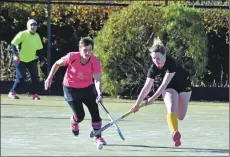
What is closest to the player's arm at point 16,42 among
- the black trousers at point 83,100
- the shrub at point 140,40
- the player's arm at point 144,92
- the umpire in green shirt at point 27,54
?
the umpire in green shirt at point 27,54

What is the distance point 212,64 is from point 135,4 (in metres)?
2.25

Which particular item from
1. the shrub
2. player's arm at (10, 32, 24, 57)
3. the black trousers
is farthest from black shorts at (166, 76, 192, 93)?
player's arm at (10, 32, 24, 57)

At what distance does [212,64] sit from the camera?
1709 centimetres

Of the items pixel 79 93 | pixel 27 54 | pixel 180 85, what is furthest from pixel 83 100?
pixel 27 54

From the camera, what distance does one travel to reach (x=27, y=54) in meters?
15.8

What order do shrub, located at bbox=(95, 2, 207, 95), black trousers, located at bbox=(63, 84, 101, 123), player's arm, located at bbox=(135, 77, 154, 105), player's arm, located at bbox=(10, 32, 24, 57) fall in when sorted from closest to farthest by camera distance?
player's arm, located at bbox=(135, 77, 154, 105) → black trousers, located at bbox=(63, 84, 101, 123) → player's arm, located at bbox=(10, 32, 24, 57) → shrub, located at bbox=(95, 2, 207, 95)

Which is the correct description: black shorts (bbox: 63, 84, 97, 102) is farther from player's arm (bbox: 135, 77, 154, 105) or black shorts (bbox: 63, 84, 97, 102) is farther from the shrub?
the shrub

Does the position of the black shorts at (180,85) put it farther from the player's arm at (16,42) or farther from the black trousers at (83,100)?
the player's arm at (16,42)

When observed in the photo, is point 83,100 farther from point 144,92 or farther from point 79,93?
point 144,92

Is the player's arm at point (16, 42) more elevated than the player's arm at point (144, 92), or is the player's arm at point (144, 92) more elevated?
the player's arm at point (144, 92)

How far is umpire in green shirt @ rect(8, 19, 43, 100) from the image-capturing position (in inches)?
611

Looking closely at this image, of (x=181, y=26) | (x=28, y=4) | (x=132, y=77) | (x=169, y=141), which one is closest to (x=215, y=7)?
(x=181, y=26)

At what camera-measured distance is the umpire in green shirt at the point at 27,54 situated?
15523 mm

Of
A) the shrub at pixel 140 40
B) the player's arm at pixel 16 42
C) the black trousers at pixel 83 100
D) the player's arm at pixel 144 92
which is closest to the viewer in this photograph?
the player's arm at pixel 144 92
